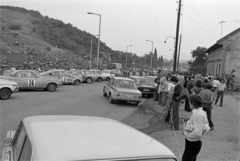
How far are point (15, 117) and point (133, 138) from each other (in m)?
7.32

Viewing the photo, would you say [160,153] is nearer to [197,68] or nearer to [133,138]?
[133,138]

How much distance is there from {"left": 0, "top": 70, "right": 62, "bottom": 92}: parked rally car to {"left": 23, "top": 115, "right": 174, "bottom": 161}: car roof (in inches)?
551

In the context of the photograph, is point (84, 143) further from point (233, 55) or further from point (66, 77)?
point (233, 55)

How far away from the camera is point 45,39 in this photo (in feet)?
293

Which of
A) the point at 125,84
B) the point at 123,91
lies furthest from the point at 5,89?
the point at 125,84

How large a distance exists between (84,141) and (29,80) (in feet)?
49.3

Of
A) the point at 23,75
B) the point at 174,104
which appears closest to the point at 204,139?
the point at 174,104

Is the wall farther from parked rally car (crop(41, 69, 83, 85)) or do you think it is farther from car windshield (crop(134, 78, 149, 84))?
parked rally car (crop(41, 69, 83, 85))

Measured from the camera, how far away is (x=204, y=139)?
297 inches

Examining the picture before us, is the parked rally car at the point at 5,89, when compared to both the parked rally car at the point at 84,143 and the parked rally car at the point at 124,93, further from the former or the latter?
the parked rally car at the point at 84,143

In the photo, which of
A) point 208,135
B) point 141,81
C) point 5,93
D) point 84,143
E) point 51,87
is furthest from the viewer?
point 141,81

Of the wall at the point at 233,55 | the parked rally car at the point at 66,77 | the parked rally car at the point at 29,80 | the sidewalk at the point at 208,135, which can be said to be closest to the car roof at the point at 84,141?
the sidewalk at the point at 208,135

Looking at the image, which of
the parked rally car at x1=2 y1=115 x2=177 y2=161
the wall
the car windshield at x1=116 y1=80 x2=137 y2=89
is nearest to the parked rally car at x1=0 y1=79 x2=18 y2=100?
the car windshield at x1=116 y1=80 x2=137 y2=89

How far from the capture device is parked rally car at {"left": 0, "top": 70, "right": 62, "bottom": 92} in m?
15.7
